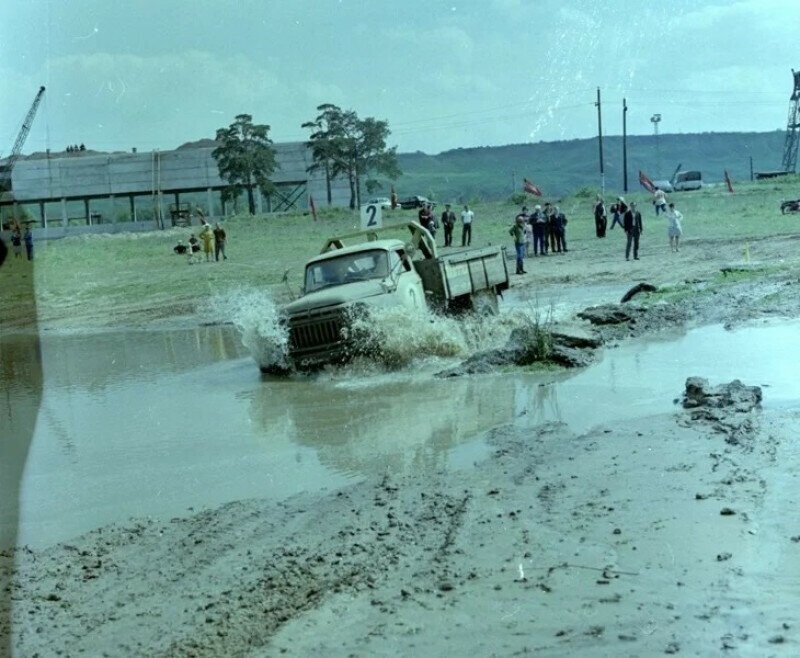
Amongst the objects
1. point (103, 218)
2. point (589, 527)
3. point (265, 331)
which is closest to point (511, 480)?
point (589, 527)

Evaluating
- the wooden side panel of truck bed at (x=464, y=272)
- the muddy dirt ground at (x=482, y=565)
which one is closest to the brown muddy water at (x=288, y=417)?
the muddy dirt ground at (x=482, y=565)

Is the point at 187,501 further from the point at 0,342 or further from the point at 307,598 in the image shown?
the point at 0,342

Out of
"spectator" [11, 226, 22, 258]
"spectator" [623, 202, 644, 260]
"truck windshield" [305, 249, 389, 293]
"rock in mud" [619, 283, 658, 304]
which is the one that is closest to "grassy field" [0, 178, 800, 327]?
"spectator" [11, 226, 22, 258]

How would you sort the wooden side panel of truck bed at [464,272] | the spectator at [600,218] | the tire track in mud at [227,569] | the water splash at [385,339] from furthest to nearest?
the spectator at [600,218] → the wooden side panel of truck bed at [464,272] → the water splash at [385,339] → the tire track in mud at [227,569]

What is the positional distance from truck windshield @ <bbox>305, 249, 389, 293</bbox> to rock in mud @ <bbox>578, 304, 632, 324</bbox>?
362cm

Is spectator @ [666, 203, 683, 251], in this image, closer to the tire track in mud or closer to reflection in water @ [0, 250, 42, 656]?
reflection in water @ [0, 250, 42, 656]

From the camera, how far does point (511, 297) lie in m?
25.0

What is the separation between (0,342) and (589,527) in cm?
2160

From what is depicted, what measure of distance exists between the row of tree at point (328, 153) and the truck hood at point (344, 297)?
40.1m

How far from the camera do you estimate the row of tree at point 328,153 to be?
56.0 meters

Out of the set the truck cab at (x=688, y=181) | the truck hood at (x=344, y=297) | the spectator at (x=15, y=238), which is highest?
the truck cab at (x=688, y=181)

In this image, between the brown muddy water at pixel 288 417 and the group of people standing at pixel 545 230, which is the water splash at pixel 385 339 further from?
the group of people standing at pixel 545 230

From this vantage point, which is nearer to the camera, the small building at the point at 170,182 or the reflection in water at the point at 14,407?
the reflection in water at the point at 14,407

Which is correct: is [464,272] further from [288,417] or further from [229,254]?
[229,254]
